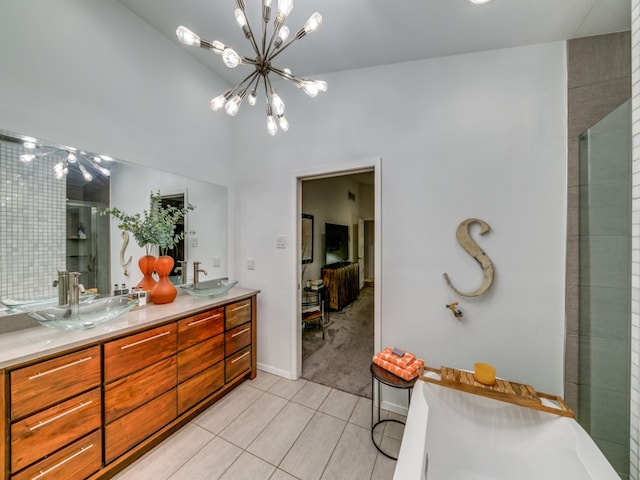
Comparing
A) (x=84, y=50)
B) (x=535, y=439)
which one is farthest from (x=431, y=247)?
(x=84, y=50)

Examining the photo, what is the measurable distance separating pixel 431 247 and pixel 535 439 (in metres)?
1.19

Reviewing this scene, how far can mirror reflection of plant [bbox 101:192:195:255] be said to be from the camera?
1.81m

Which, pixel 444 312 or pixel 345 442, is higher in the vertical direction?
pixel 444 312

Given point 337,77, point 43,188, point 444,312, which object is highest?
point 337,77

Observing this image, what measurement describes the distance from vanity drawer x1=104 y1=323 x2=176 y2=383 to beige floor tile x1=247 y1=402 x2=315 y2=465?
881mm

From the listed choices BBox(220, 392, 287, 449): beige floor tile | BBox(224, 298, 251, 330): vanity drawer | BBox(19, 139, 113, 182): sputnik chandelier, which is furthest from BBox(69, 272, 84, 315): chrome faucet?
BBox(220, 392, 287, 449): beige floor tile

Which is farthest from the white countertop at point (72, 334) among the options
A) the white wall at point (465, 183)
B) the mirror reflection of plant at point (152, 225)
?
the white wall at point (465, 183)

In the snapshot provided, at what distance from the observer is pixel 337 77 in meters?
A: 2.21

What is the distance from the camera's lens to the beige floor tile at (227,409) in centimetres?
179

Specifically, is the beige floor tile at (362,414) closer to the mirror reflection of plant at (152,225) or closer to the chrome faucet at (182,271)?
the chrome faucet at (182,271)

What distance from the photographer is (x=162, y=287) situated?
1.88m

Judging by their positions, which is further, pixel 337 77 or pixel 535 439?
pixel 337 77

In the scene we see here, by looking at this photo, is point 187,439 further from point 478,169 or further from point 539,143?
point 539,143

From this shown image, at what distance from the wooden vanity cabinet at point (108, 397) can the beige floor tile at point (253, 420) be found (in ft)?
0.99
